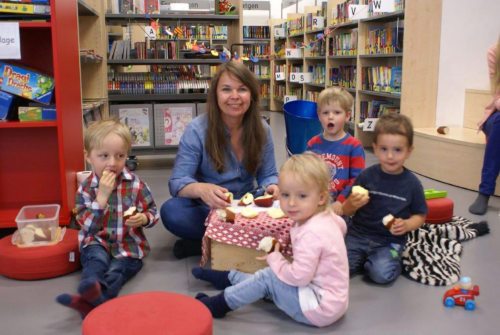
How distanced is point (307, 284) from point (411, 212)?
78 cm

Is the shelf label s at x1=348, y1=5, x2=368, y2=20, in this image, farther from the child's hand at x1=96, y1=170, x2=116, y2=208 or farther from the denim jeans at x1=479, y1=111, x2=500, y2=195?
the child's hand at x1=96, y1=170, x2=116, y2=208

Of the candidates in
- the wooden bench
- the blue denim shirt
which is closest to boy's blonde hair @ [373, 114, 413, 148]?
the blue denim shirt

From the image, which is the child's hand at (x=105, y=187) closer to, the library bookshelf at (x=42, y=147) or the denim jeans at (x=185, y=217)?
the denim jeans at (x=185, y=217)

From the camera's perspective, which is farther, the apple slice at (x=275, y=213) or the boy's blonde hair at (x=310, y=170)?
the apple slice at (x=275, y=213)

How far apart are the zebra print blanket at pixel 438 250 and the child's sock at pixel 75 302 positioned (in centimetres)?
136

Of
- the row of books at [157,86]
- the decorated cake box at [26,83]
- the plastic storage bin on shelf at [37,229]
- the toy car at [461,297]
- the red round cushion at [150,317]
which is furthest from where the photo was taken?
the row of books at [157,86]

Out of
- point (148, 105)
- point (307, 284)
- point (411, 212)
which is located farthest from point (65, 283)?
point (148, 105)

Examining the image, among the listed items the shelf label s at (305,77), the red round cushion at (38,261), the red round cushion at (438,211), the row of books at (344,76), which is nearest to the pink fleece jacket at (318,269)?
the red round cushion at (38,261)

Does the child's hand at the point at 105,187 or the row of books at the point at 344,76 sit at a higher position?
the row of books at the point at 344,76

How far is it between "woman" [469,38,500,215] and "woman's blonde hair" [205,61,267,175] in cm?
165

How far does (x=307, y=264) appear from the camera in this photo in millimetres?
1732

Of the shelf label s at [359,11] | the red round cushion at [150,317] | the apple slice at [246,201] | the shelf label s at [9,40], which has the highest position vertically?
the shelf label s at [359,11]

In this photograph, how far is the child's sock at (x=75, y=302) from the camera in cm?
173

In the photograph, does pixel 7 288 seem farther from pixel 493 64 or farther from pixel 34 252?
pixel 493 64
